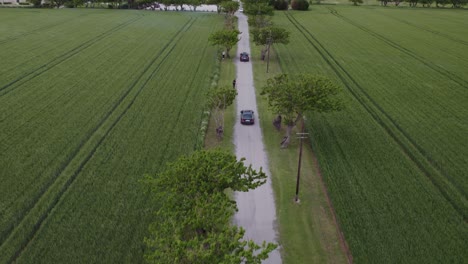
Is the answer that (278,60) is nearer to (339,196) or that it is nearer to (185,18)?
(339,196)

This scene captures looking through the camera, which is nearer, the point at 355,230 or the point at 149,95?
the point at 355,230

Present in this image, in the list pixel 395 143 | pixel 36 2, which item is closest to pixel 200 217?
pixel 395 143

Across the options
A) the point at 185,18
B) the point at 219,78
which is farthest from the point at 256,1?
the point at 219,78

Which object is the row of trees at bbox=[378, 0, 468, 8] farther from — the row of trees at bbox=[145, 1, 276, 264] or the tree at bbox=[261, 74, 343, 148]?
the row of trees at bbox=[145, 1, 276, 264]

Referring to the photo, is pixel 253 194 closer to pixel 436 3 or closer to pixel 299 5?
pixel 299 5

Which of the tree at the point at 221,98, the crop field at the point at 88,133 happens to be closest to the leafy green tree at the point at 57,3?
the crop field at the point at 88,133

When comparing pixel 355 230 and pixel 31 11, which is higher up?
pixel 31 11
